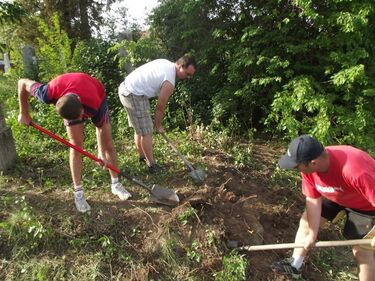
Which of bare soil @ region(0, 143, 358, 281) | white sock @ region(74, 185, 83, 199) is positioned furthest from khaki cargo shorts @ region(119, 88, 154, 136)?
white sock @ region(74, 185, 83, 199)

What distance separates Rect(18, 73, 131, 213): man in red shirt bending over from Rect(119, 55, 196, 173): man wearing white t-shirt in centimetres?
60

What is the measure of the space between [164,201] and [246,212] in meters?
0.89

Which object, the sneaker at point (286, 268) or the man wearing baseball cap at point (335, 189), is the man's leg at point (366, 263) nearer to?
the man wearing baseball cap at point (335, 189)

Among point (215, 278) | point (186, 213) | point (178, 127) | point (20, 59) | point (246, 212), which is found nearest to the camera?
point (215, 278)

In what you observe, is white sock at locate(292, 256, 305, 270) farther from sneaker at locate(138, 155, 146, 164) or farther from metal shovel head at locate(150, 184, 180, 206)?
sneaker at locate(138, 155, 146, 164)

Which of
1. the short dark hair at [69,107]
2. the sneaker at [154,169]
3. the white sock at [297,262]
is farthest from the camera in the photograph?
the sneaker at [154,169]

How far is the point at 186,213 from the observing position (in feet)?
12.2

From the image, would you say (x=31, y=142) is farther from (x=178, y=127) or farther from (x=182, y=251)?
(x=182, y=251)

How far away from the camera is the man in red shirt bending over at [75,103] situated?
127 inches

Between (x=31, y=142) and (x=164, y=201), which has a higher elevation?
(x=31, y=142)

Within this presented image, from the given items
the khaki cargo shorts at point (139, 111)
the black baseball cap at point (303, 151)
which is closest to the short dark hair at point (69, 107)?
the khaki cargo shorts at point (139, 111)

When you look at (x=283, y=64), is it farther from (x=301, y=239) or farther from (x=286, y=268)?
(x=286, y=268)

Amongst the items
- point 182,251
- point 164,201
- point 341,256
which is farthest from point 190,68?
point 341,256

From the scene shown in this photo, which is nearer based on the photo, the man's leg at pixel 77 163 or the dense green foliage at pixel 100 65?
the man's leg at pixel 77 163
